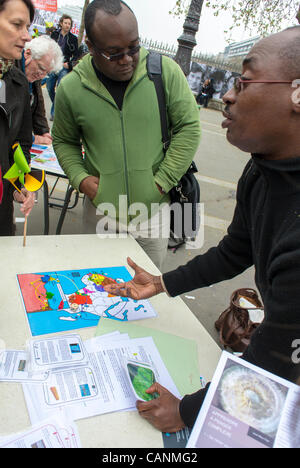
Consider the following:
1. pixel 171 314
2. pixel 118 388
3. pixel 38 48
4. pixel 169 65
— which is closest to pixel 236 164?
pixel 38 48

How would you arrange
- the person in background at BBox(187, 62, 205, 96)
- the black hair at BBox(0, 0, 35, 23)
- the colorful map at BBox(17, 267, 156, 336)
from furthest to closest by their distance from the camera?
the person in background at BBox(187, 62, 205, 96), the black hair at BBox(0, 0, 35, 23), the colorful map at BBox(17, 267, 156, 336)

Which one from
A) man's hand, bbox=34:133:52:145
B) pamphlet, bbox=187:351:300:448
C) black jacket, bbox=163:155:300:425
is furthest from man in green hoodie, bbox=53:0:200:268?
man's hand, bbox=34:133:52:145

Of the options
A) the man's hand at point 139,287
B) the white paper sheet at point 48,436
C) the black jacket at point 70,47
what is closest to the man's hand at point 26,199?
the man's hand at point 139,287

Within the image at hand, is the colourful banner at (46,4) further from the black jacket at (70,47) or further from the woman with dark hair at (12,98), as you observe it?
the woman with dark hair at (12,98)

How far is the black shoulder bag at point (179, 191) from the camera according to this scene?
5.75ft

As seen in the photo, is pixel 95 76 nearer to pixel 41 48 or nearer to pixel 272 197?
pixel 272 197

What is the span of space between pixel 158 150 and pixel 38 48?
1.66 m

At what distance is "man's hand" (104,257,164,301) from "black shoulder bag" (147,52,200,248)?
74 cm

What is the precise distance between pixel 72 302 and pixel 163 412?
2.00 feet

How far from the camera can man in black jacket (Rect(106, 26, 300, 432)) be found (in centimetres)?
84

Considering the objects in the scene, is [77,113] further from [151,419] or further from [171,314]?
[151,419]

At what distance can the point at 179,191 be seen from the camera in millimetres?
2035

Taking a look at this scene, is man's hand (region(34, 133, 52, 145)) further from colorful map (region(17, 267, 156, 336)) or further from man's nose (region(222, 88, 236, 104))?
man's nose (region(222, 88, 236, 104))

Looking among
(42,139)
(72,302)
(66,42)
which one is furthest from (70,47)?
(72,302)
